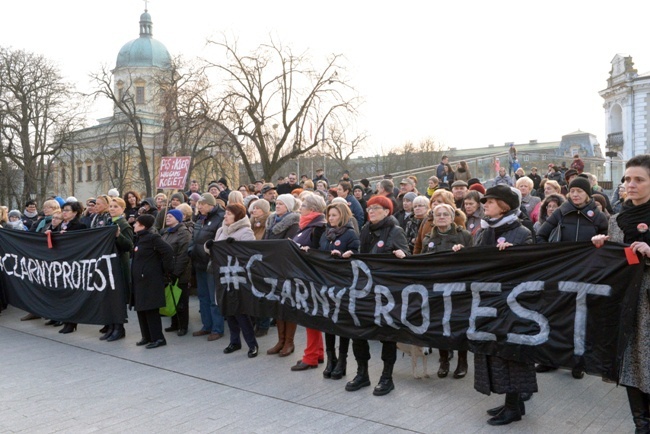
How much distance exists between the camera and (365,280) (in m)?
5.95

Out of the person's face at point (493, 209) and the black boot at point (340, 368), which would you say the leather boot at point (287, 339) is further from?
the person's face at point (493, 209)

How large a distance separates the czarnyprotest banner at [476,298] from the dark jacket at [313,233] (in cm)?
23

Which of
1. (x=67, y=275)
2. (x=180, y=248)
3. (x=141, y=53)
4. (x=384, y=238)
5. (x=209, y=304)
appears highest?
(x=141, y=53)

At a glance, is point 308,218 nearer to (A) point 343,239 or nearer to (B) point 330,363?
(A) point 343,239

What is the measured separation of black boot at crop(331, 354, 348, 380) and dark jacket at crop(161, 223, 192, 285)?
2.96 m

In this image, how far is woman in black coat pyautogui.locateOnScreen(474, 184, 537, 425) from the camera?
15.7 ft

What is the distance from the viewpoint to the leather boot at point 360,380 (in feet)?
19.0

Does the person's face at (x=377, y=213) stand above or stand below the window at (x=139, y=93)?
below

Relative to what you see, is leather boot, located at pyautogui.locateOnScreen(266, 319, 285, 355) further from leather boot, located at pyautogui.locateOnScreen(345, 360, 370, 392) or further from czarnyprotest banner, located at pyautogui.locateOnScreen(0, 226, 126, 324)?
czarnyprotest banner, located at pyautogui.locateOnScreen(0, 226, 126, 324)

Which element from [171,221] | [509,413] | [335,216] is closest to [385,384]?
[509,413]

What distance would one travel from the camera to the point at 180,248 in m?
8.32

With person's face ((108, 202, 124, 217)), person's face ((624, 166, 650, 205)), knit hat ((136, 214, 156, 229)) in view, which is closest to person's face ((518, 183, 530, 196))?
person's face ((624, 166, 650, 205))

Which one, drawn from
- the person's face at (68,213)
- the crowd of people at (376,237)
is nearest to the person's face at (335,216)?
the crowd of people at (376,237)

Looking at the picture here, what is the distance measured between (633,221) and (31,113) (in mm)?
40576
